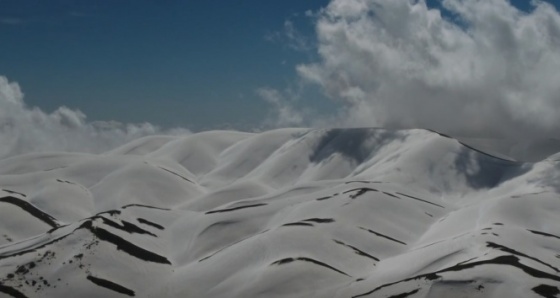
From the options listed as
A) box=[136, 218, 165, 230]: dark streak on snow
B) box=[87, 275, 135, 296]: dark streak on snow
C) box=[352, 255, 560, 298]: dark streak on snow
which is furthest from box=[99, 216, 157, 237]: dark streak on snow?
box=[352, 255, 560, 298]: dark streak on snow

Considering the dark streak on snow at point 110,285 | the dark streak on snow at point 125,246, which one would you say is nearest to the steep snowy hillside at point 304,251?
the dark streak on snow at point 110,285

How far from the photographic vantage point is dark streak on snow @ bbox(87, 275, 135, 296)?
118m

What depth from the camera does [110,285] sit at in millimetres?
119938

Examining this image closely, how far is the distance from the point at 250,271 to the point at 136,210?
61.2 metres

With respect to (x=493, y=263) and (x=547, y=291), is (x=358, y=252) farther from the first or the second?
(x=547, y=291)

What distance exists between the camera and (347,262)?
126750mm

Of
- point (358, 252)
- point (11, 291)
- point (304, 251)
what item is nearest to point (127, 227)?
point (11, 291)

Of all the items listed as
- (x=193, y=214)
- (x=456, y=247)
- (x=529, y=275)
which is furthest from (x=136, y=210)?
(x=529, y=275)

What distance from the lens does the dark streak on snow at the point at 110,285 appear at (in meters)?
118

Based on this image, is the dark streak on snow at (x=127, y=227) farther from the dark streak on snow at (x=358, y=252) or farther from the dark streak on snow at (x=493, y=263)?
the dark streak on snow at (x=493, y=263)

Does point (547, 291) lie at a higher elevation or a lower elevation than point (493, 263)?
lower

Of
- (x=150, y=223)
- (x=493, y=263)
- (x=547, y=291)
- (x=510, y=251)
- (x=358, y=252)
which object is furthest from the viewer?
(x=150, y=223)

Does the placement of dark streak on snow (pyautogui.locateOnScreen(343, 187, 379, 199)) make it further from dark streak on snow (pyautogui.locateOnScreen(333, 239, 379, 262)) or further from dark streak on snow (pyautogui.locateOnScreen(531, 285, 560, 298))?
dark streak on snow (pyautogui.locateOnScreen(531, 285, 560, 298))

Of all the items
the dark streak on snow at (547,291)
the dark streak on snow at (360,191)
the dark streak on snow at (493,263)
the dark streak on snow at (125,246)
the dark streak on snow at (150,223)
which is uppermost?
the dark streak on snow at (360,191)
